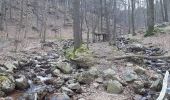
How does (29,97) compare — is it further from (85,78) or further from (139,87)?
(139,87)

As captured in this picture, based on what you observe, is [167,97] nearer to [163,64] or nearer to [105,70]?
[105,70]

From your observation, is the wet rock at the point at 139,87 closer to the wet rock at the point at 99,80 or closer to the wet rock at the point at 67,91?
the wet rock at the point at 99,80

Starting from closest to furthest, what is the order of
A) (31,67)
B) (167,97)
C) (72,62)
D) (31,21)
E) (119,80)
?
(167,97) < (119,80) < (72,62) < (31,67) < (31,21)

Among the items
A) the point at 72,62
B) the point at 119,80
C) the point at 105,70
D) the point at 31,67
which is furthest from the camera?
the point at 31,67

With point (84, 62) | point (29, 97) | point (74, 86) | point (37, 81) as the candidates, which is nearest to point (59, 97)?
point (29, 97)

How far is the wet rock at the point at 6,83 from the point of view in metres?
9.90

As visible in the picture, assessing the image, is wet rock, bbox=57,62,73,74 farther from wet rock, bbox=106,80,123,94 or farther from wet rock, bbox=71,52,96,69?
wet rock, bbox=106,80,123,94

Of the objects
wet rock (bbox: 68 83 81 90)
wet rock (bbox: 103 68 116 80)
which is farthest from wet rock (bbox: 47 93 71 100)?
wet rock (bbox: 103 68 116 80)

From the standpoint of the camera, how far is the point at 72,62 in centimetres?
1357

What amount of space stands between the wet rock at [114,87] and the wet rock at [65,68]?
8.42 ft

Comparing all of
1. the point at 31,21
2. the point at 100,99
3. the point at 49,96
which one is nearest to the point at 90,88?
the point at 100,99

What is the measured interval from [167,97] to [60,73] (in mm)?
4775

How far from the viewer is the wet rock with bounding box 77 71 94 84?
1099 centimetres

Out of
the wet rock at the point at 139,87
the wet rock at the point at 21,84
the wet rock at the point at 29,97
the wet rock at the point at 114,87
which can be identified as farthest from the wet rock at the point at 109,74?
the wet rock at the point at 29,97
